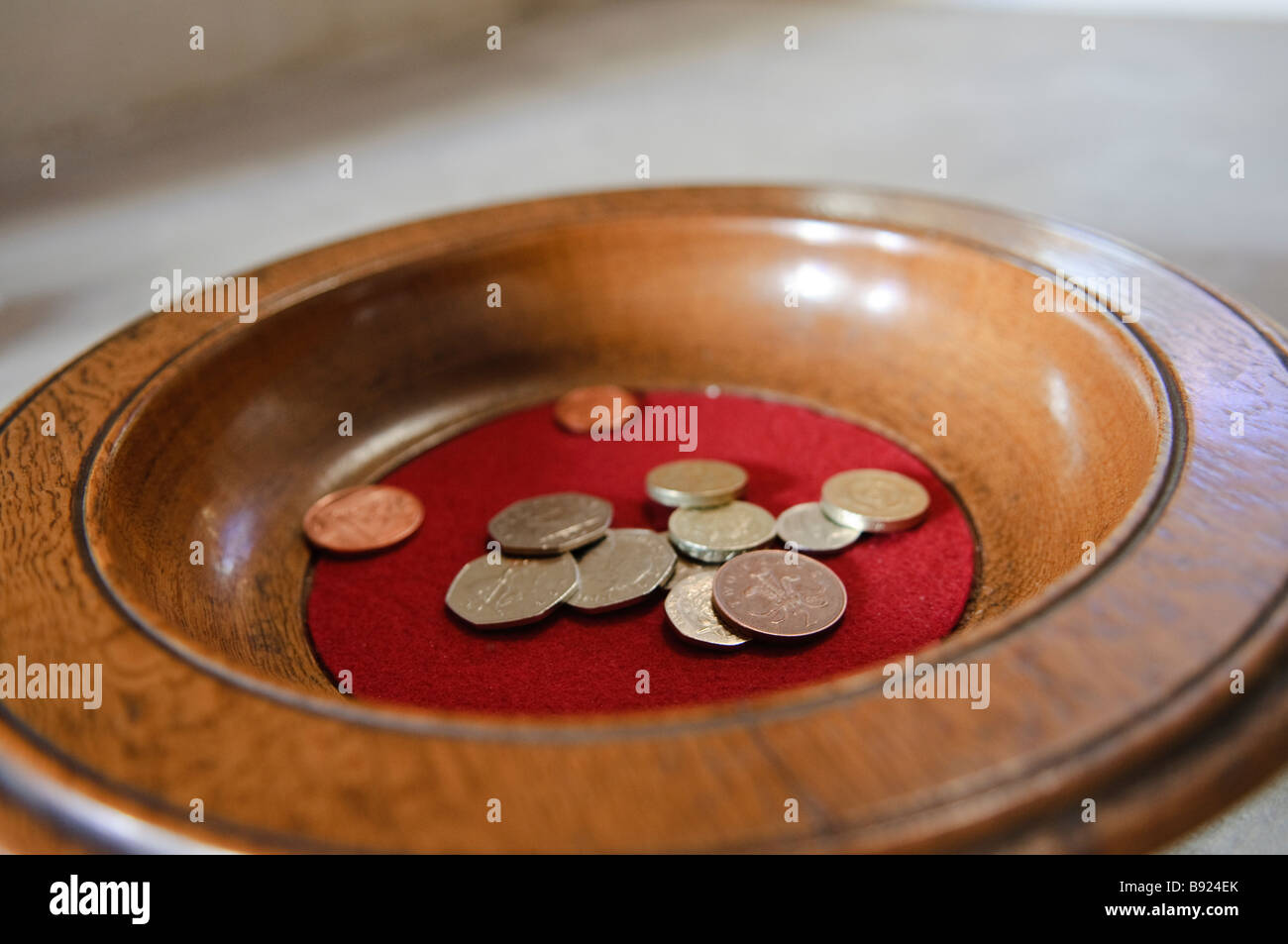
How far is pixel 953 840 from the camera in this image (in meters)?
0.92

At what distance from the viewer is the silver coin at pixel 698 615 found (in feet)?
5.21

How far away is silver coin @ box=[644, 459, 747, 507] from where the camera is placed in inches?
75.6

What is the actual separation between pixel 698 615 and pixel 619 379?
0.89 m

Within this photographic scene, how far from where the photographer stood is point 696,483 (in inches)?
77.0

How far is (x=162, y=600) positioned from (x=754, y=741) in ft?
3.06

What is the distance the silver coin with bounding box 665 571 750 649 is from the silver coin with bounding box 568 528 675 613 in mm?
44

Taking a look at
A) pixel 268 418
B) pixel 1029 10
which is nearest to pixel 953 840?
pixel 268 418
